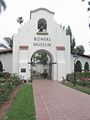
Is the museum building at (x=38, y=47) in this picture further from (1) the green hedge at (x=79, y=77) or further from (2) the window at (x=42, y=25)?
(1) the green hedge at (x=79, y=77)

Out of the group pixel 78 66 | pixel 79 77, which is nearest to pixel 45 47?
pixel 79 77

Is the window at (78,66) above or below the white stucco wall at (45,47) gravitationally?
below

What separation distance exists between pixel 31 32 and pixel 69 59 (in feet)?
20.5

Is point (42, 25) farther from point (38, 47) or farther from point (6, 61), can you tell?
point (6, 61)

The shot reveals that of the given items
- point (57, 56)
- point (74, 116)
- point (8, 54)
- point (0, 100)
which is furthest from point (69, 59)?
point (74, 116)

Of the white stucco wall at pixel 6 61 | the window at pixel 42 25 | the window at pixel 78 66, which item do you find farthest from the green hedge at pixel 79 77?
the white stucco wall at pixel 6 61

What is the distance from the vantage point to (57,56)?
1375 inches

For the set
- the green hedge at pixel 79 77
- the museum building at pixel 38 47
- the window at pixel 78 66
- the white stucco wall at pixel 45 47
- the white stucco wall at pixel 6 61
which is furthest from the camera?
the window at pixel 78 66

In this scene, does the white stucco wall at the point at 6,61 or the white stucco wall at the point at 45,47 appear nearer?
the white stucco wall at the point at 45,47

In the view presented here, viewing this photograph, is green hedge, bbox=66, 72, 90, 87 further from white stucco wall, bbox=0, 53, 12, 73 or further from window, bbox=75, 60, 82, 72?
white stucco wall, bbox=0, 53, 12, 73

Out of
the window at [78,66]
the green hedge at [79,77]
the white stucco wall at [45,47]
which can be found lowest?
the green hedge at [79,77]

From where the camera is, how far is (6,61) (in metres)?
35.6

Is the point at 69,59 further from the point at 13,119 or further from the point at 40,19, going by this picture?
the point at 13,119

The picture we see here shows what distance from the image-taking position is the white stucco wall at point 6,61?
116ft
